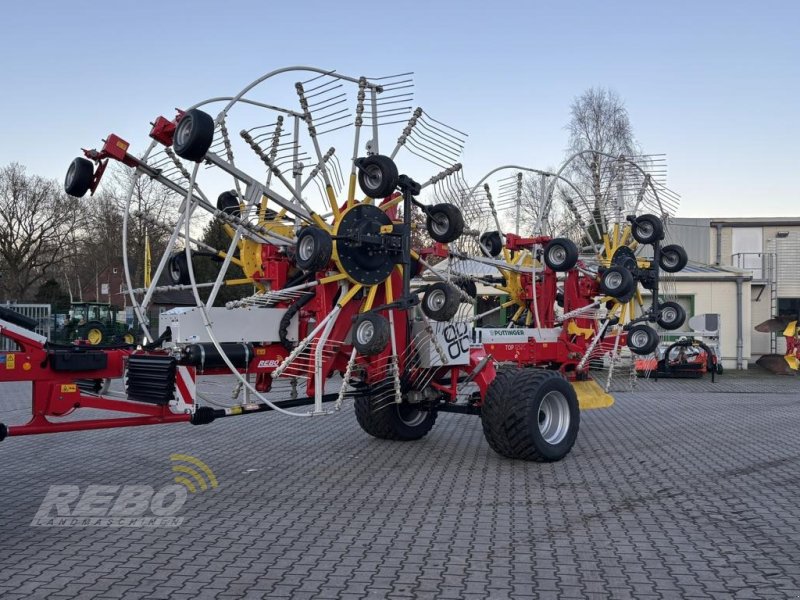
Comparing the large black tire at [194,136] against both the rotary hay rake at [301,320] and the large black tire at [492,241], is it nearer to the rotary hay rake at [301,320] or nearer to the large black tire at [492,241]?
the rotary hay rake at [301,320]

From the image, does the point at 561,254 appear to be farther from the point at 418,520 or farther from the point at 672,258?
the point at 418,520

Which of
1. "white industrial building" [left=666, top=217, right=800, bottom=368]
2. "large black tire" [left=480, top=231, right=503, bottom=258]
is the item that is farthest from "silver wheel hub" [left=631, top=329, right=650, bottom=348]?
"white industrial building" [left=666, top=217, right=800, bottom=368]

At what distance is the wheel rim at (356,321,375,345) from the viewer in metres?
7.76

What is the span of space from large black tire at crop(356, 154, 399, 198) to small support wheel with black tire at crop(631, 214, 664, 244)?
21.7 feet

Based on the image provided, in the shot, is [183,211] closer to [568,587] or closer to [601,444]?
[568,587]

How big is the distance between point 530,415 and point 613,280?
13.2ft

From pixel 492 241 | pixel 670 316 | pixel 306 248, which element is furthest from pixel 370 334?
pixel 670 316

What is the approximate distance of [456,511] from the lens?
7191mm

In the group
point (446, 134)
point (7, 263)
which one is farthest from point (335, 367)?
point (7, 263)

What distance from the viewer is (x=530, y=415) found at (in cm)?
890

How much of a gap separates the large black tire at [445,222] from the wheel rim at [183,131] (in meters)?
2.60

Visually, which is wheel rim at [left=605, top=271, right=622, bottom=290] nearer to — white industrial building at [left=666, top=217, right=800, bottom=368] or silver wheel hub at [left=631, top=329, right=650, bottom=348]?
silver wheel hub at [left=631, top=329, right=650, bottom=348]

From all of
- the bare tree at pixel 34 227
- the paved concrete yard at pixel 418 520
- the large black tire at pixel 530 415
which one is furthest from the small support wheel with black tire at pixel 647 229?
the bare tree at pixel 34 227

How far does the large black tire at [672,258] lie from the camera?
13.4 m
